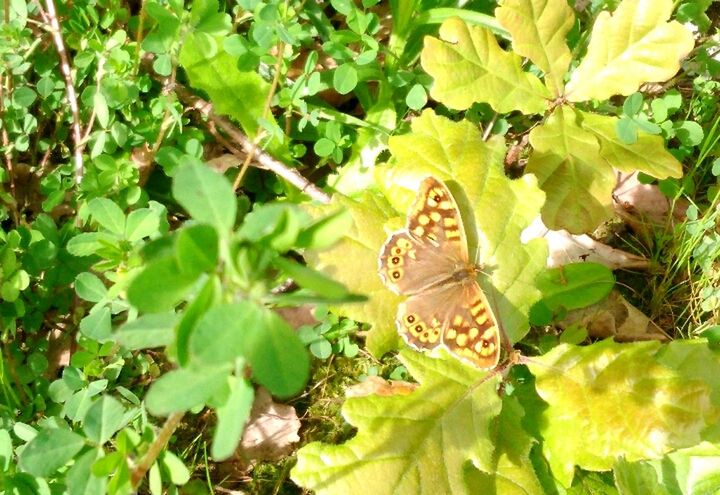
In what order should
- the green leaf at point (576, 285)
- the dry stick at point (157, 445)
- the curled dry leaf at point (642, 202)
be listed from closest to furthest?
the dry stick at point (157, 445), the green leaf at point (576, 285), the curled dry leaf at point (642, 202)

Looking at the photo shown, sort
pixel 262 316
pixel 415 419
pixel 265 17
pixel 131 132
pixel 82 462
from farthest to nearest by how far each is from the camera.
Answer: pixel 131 132 → pixel 265 17 → pixel 415 419 → pixel 82 462 → pixel 262 316

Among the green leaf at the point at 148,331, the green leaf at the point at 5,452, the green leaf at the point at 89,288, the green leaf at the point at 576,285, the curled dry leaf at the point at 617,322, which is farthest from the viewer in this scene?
the curled dry leaf at the point at 617,322

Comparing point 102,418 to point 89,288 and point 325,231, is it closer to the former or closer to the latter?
point 89,288

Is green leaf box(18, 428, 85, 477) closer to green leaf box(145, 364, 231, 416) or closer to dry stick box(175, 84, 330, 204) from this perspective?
green leaf box(145, 364, 231, 416)

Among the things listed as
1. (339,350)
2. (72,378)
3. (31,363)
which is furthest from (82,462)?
(339,350)

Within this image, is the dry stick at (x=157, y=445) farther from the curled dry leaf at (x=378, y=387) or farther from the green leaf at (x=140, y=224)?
the curled dry leaf at (x=378, y=387)

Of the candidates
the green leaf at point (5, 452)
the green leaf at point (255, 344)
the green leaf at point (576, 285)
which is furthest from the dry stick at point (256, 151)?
the green leaf at point (255, 344)

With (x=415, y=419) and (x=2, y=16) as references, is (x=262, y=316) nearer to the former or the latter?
(x=415, y=419)
